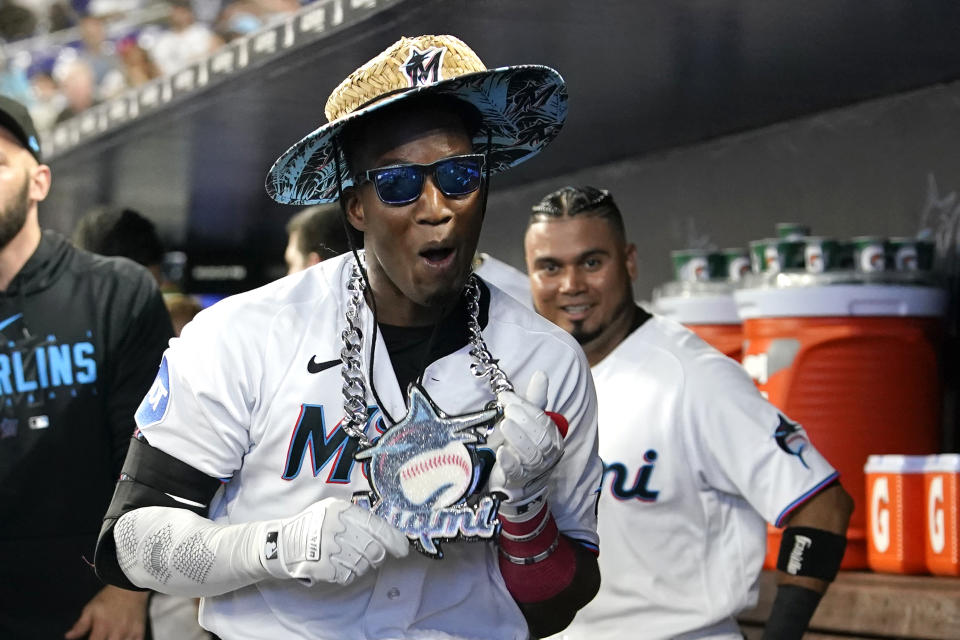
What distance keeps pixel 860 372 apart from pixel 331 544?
2417 millimetres

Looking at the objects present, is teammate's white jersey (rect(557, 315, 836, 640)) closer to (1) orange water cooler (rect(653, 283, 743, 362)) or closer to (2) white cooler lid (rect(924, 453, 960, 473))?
(2) white cooler lid (rect(924, 453, 960, 473))

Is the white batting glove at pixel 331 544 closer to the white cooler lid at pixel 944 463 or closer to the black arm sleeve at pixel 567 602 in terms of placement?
the black arm sleeve at pixel 567 602

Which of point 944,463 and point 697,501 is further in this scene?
point 944,463

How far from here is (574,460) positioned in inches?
90.7

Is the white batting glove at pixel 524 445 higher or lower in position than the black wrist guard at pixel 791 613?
higher

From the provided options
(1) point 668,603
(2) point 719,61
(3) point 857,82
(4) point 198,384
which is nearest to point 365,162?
(4) point 198,384

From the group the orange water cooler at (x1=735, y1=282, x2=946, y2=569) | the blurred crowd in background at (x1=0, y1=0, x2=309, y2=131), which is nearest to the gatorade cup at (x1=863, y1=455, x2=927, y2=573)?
the orange water cooler at (x1=735, y1=282, x2=946, y2=569)

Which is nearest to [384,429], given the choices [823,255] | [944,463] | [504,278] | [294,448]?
[294,448]

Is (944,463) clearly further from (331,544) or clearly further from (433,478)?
(331,544)

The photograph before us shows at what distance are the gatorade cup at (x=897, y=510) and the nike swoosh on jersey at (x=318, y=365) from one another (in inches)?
80.9

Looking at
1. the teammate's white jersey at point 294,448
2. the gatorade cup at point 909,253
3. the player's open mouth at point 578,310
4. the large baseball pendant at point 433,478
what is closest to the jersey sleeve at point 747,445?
the player's open mouth at point 578,310

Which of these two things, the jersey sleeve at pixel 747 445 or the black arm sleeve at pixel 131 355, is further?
the black arm sleeve at pixel 131 355

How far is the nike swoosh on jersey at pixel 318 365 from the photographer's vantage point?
2189 millimetres

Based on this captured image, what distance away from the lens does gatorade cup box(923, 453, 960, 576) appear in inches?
142
